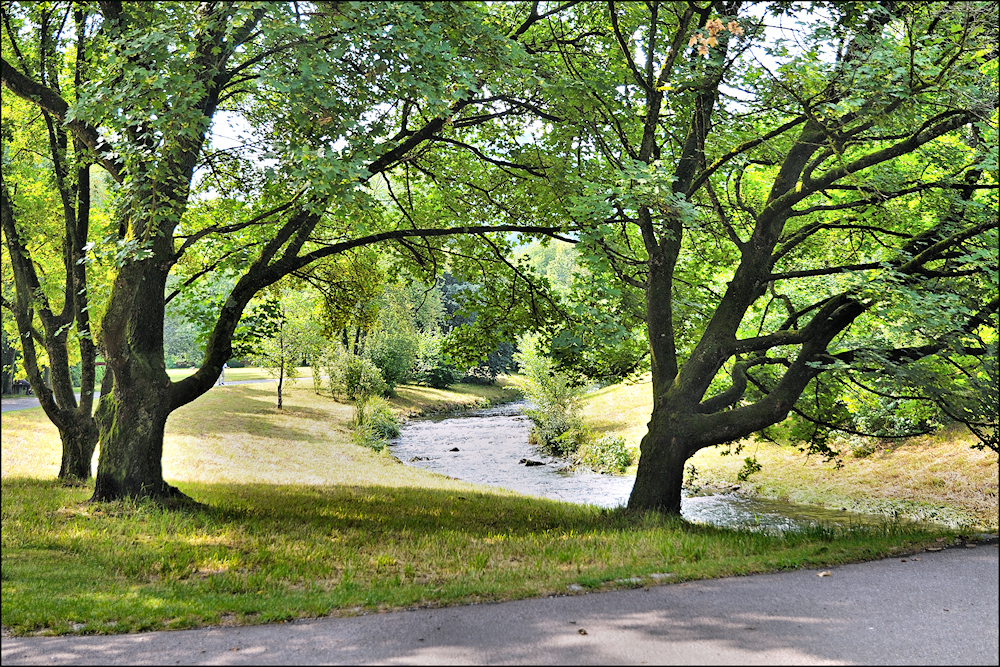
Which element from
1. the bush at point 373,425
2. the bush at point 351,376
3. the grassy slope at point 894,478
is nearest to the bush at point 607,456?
the grassy slope at point 894,478

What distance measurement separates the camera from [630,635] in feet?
17.2

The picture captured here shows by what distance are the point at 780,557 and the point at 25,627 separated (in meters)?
7.73

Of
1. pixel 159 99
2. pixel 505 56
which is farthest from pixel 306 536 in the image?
pixel 505 56

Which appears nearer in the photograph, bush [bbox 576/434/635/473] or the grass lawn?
the grass lawn

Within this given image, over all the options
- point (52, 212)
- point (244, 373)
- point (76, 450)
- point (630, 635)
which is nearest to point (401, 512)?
point (76, 450)

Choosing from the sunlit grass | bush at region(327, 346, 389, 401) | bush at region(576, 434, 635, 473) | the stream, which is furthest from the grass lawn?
the sunlit grass

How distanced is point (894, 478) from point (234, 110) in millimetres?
18687

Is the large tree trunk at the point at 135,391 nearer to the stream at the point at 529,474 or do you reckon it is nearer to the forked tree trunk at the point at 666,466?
Answer: the forked tree trunk at the point at 666,466

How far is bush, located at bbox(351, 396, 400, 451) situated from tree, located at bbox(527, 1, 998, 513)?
1659 cm

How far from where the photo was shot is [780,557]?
7754 millimetres

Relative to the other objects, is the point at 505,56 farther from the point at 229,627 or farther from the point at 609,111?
the point at 229,627

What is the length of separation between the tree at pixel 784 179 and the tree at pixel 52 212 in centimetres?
870

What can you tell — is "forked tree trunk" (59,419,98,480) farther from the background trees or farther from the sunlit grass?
the sunlit grass

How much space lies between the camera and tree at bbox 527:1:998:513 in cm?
820
